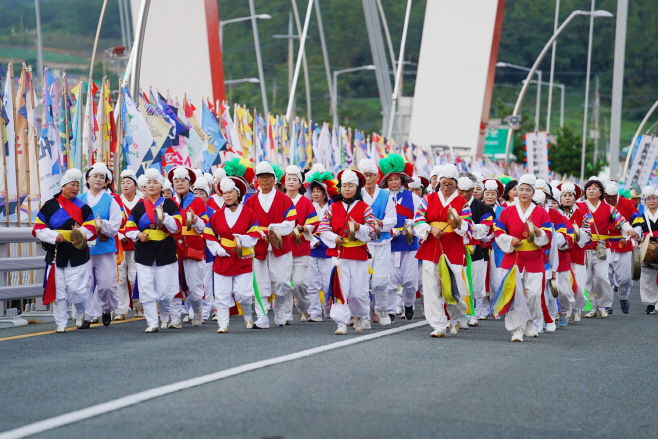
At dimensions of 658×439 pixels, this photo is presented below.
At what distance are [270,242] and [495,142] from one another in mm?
54201

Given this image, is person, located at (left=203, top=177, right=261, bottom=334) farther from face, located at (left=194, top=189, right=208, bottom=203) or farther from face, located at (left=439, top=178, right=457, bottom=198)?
face, located at (left=439, top=178, right=457, bottom=198)

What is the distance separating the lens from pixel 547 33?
143 meters

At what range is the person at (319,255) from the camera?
15.1m

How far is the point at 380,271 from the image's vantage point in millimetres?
13719

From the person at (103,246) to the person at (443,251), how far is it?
3.60 metres

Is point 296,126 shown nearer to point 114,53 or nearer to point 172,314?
point 172,314

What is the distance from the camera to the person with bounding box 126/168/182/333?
12.9m

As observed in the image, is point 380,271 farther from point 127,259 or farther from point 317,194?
point 127,259

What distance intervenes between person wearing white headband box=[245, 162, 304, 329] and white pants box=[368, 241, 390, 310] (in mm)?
1013

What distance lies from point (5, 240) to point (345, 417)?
7.73 m

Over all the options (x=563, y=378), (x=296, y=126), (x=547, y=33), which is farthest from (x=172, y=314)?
(x=547, y=33)

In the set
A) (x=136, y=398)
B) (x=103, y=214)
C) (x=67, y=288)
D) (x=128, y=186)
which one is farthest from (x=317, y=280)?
(x=136, y=398)

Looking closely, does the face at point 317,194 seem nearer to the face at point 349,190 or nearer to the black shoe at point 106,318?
the face at point 349,190

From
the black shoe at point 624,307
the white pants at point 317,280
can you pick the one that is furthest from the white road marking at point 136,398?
the black shoe at point 624,307
